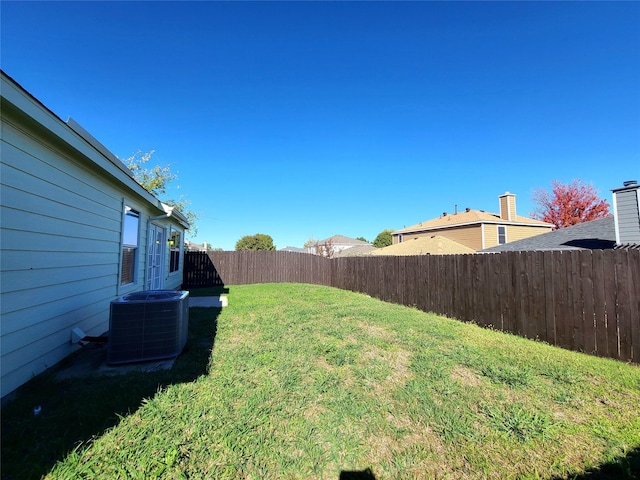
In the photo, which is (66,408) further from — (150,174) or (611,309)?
(150,174)

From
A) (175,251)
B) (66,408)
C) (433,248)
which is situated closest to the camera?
(66,408)

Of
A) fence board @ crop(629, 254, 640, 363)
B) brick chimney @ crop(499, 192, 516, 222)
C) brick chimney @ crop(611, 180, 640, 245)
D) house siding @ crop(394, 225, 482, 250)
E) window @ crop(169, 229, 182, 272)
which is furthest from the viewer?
brick chimney @ crop(499, 192, 516, 222)

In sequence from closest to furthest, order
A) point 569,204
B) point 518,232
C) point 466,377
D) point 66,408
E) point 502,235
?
point 66,408 → point 466,377 → point 502,235 → point 518,232 → point 569,204

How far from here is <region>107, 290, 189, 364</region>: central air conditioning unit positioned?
3.16 m

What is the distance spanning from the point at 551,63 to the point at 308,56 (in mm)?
7954

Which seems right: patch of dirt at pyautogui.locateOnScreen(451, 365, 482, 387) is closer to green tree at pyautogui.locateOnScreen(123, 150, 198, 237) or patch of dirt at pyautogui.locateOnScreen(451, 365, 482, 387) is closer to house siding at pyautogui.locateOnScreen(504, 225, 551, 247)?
green tree at pyautogui.locateOnScreen(123, 150, 198, 237)

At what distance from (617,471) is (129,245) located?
7.04 metres

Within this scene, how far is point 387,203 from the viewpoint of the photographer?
89.7ft

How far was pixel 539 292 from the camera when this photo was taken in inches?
191

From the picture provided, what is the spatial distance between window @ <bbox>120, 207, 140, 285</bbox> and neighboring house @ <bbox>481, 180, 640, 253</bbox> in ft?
39.4

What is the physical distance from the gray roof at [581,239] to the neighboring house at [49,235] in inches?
522

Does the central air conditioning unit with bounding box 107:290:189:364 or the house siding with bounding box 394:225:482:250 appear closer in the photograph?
the central air conditioning unit with bounding box 107:290:189:364

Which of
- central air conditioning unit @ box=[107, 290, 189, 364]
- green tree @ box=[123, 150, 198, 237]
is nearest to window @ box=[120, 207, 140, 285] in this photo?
central air conditioning unit @ box=[107, 290, 189, 364]

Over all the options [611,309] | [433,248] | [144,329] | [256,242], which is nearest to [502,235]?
[433,248]
